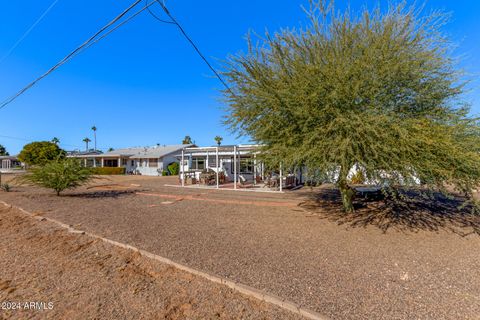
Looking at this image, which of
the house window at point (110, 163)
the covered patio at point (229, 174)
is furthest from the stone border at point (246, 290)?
the house window at point (110, 163)

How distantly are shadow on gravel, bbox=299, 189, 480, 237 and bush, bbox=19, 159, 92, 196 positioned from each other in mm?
12092

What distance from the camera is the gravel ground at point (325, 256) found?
10.2 ft

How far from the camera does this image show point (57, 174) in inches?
498

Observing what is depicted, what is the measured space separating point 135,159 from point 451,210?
37856 millimetres

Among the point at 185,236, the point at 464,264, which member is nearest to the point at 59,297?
the point at 185,236

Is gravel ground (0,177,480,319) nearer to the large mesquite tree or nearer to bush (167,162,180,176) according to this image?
the large mesquite tree

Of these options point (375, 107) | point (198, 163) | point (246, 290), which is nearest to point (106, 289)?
point (246, 290)

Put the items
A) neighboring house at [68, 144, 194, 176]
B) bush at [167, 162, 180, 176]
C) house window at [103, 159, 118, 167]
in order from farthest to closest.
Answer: house window at [103, 159, 118, 167] < neighboring house at [68, 144, 194, 176] < bush at [167, 162, 180, 176]

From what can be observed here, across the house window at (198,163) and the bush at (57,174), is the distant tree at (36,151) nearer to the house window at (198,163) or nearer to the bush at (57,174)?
the house window at (198,163)

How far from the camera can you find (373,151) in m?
5.31

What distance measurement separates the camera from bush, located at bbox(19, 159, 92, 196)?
1259 cm

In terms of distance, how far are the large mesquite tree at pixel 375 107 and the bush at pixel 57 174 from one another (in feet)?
38.2

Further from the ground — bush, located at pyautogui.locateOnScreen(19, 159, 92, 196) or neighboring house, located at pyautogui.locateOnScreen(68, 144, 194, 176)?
neighboring house, located at pyautogui.locateOnScreen(68, 144, 194, 176)

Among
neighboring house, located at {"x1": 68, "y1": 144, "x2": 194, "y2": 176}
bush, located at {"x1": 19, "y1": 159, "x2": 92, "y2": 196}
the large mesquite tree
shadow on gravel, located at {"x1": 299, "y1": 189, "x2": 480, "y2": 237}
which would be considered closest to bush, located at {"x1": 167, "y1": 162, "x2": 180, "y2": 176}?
neighboring house, located at {"x1": 68, "y1": 144, "x2": 194, "y2": 176}
